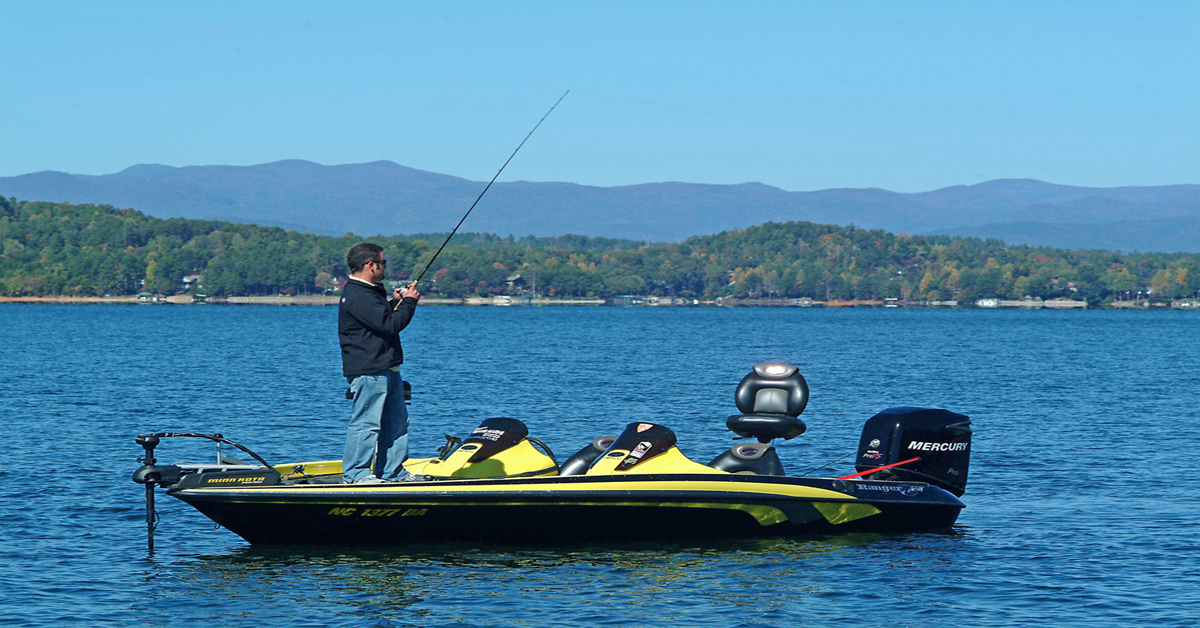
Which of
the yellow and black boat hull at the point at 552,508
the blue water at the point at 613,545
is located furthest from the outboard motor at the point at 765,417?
the blue water at the point at 613,545

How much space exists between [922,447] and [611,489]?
332cm

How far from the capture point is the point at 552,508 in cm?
1191

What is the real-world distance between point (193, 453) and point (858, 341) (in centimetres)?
6279

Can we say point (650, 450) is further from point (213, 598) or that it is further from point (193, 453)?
point (193, 453)

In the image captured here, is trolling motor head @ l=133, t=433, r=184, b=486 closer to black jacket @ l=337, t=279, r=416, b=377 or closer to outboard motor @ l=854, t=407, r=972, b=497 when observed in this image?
black jacket @ l=337, t=279, r=416, b=377

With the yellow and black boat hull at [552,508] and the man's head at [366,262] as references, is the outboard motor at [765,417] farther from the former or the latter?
the man's head at [366,262]

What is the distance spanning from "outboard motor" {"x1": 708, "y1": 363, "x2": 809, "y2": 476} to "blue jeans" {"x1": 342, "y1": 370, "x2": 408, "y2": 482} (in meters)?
2.97

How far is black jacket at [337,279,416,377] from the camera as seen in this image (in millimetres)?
11039

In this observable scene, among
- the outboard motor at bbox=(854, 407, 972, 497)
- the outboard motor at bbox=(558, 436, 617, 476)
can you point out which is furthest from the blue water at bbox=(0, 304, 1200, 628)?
the outboard motor at bbox=(558, 436, 617, 476)

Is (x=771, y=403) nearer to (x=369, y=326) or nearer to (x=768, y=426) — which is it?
(x=768, y=426)

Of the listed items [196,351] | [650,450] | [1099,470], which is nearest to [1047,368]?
[1099,470]

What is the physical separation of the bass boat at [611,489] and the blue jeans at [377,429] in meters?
0.27

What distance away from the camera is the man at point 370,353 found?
36.3ft

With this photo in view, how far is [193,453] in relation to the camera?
63.7 ft
